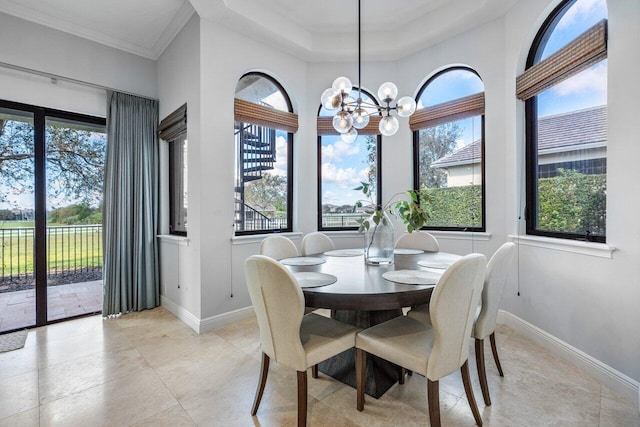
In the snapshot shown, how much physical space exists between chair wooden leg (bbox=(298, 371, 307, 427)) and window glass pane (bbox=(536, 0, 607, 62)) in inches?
122

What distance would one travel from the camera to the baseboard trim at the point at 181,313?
2830 mm

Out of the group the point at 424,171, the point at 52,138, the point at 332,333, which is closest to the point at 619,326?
the point at 332,333

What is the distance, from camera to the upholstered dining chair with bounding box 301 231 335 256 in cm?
280

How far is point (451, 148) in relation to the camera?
3.42 m

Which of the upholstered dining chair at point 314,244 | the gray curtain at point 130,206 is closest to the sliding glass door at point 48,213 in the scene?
the gray curtain at point 130,206

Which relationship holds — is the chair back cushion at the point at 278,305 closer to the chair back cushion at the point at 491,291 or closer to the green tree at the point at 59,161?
the chair back cushion at the point at 491,291

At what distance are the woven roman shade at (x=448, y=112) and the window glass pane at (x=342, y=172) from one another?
0.61 meters

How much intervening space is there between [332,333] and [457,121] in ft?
9.37

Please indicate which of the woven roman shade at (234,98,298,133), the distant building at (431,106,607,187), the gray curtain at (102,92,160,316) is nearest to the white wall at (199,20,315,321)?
the woven roman shade at (234,98,298,133)

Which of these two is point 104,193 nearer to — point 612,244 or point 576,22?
point 612,244

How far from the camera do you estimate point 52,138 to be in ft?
10.1

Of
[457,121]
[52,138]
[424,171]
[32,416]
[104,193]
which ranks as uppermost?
[457,121]

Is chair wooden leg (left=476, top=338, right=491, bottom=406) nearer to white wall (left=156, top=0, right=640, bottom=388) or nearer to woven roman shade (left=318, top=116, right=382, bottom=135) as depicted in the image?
white wall (left=156, top=0, right=640, bottom=388)

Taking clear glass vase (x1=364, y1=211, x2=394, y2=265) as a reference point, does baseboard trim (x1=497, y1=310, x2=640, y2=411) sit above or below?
below
